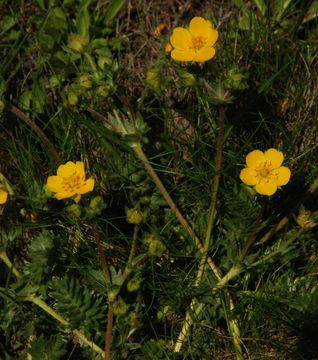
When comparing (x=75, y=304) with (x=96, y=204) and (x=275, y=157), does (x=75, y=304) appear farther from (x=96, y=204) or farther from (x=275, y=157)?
(x=275, y=157)

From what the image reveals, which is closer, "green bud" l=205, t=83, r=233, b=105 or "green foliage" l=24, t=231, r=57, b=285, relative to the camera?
"green bud" l=205, t=83, r=233, b=105

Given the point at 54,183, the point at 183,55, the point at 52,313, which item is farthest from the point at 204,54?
the point at 52,313

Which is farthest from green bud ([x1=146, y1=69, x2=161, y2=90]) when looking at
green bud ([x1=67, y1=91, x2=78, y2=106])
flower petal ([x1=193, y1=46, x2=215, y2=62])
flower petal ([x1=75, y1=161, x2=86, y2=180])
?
flower petal ([x1=75, y1=161, x2=86, y2=180])

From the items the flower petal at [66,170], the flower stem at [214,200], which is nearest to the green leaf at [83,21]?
the flower petal at [66,170]

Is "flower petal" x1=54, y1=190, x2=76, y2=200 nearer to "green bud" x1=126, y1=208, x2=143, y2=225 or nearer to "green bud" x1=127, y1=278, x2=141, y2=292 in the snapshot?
"green bud" x1=126, y1=208, x2=143, y2=225

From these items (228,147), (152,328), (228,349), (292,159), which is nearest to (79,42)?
(228,147)

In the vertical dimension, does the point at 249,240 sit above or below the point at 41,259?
above
